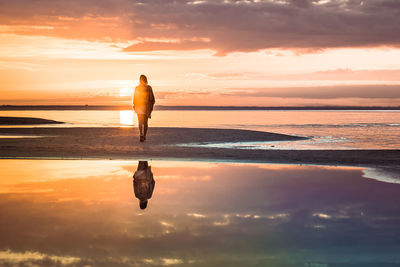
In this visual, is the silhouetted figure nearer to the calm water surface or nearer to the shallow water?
the calm water surface

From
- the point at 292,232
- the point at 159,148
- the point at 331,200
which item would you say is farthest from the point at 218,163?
the point at 292,232

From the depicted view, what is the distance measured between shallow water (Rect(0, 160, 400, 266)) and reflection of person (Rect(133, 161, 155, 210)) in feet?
0.49

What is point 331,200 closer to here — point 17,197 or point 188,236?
point 188,236

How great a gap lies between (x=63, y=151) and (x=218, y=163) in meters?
6.72

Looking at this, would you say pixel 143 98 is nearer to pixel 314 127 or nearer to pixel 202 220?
pixel 202 220

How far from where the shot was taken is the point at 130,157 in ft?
53.2

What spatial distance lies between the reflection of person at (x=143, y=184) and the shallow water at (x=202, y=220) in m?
0.15

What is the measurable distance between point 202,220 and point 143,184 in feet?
11.8

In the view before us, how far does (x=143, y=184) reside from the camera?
1002cm

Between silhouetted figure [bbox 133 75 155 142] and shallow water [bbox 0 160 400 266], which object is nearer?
shallow water [bbox 0 160 400 266]

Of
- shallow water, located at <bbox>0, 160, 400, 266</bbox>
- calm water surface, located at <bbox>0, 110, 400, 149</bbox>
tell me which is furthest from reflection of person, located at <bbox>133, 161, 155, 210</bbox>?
calm water surface, located at <bbox>0, 110, 400, 149</bbox>

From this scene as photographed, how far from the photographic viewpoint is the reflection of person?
8.33 m

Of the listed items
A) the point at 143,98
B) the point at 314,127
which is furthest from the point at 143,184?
the point at 314,127

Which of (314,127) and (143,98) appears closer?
(143,98)
